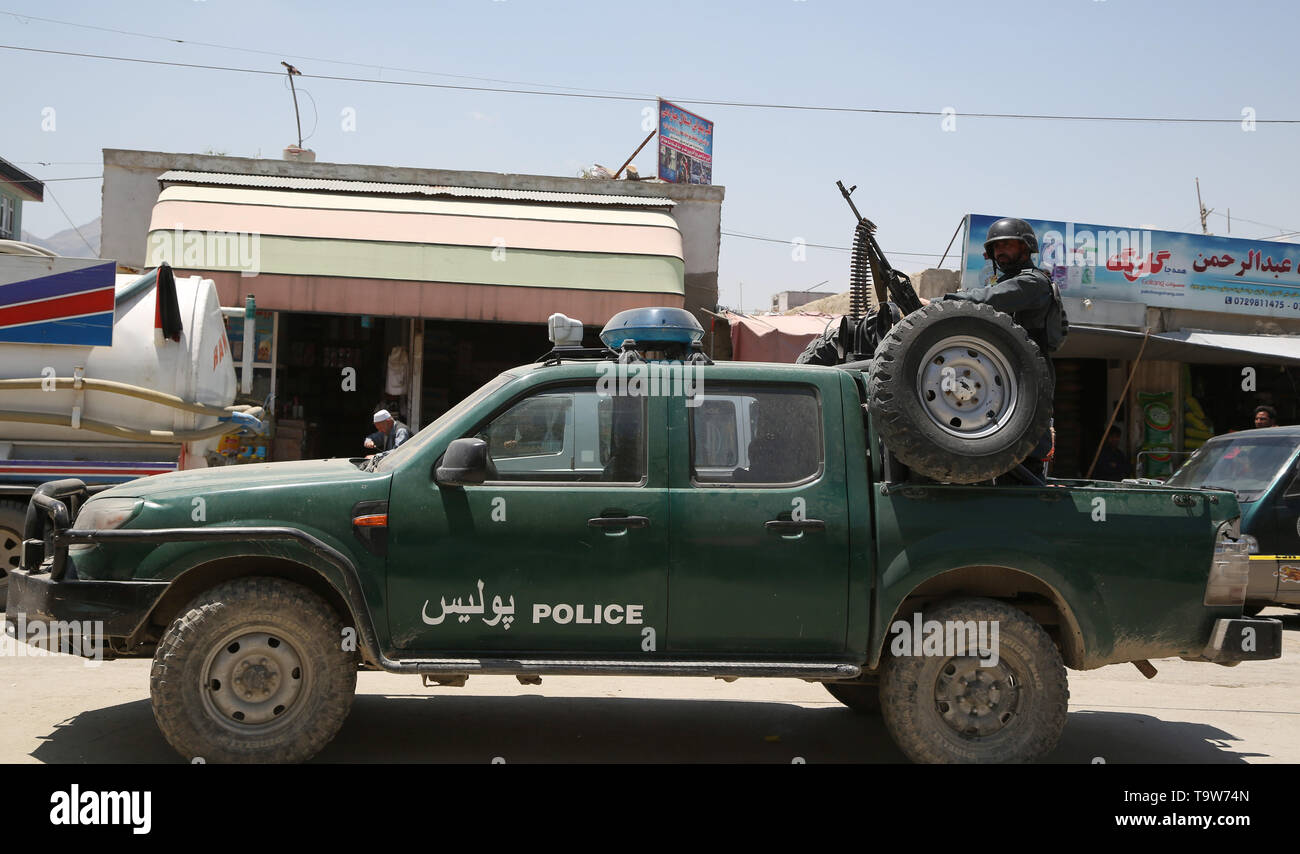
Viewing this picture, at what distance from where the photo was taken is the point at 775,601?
14.5ft

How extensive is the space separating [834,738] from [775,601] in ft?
5.01

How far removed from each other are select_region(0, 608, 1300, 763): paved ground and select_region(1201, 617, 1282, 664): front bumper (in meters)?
0.92

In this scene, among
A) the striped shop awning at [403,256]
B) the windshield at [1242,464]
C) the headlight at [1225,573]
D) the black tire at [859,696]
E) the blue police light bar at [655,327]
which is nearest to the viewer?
the headlight at [1225,573]

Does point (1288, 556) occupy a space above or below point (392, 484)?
below

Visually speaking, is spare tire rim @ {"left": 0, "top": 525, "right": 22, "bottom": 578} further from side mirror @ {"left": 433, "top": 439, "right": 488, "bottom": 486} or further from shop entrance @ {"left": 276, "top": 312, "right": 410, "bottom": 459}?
shop entrance @ {"left": 276, "top": 312, "right": 410, "bottom": 459}

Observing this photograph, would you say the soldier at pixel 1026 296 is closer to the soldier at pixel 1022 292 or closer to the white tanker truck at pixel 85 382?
the soldier at pixel 1022 292

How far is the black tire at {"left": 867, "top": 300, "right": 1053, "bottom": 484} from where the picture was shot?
4.38m

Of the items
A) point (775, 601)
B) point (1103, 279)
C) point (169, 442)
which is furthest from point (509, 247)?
point (775, 601)

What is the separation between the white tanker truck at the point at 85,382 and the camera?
8.20 meters

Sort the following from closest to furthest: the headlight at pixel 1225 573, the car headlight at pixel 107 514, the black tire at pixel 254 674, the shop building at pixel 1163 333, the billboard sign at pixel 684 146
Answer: the black tire at pixel 254 674 < the car headlight at pixel 107 514 < the headlight at pixel 1225 573 < the shop building at pixel 1163 333 < the billboard sign at pixel 684 146

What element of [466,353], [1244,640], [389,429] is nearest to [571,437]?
[1244,640]

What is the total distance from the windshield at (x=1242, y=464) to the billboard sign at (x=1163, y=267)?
5.77 metres

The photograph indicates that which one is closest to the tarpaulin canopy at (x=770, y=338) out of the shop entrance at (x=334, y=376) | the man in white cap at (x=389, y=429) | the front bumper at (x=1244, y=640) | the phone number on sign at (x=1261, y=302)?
the shop entrance at (x=334, y=376)
